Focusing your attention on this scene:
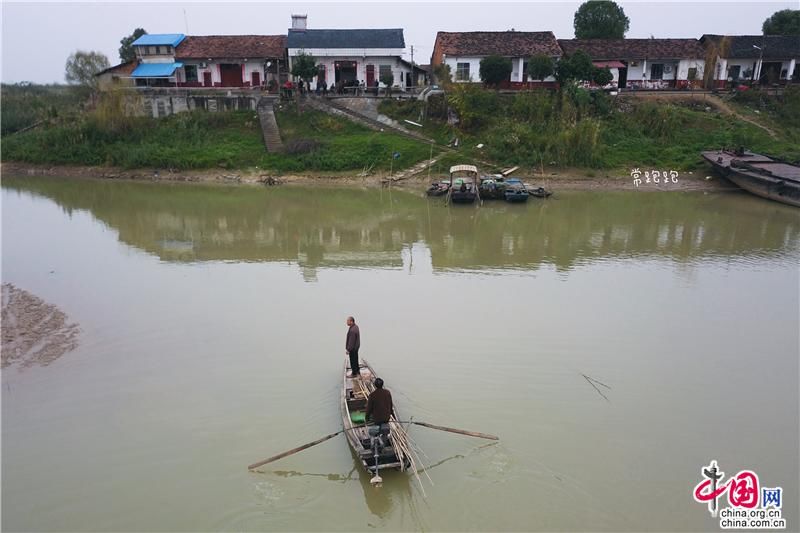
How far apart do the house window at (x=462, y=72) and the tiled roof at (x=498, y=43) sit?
676 mm

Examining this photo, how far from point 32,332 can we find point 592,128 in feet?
84.5

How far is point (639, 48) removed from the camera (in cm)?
3641

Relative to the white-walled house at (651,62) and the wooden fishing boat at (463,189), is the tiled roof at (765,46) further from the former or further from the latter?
the wooden fishing boat at (463,189)

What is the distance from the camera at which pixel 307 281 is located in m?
15.4

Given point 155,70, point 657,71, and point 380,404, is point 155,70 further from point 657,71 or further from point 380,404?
point 380,404

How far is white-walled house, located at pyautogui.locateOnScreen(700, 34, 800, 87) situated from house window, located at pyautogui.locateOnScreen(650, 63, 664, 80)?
3.12 metres

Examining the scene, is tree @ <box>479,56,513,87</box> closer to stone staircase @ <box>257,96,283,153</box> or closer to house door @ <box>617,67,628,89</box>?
house door @ <box>617,67,628,89</box>

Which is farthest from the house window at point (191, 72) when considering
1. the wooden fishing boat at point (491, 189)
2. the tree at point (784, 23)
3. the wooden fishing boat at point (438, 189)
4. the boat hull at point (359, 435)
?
the tree at point (784, 23)

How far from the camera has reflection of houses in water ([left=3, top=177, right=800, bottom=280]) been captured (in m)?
17.8

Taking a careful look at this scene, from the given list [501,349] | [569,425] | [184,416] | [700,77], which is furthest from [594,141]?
[184,416]

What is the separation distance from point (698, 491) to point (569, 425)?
1.96 meters

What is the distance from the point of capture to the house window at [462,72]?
3556cm

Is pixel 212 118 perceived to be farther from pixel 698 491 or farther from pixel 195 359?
pixel 698 491

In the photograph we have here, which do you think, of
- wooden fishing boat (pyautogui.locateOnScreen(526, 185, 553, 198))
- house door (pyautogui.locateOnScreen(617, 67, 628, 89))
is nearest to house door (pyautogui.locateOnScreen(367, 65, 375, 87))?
wooden fishing boat (pyautogui.locateOnScreen(526, 185, 553, 198))
